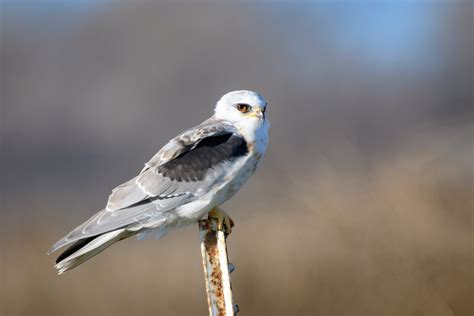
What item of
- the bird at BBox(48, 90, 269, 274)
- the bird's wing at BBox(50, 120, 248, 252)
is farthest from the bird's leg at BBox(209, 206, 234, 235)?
the bird's wing at BBox(50, 120, 248, 252)

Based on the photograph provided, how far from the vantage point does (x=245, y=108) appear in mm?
4754

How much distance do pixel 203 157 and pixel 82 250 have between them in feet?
2.97

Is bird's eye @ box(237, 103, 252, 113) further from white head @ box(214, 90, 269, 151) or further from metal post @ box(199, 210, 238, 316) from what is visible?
metal post @ box(199, 210, 238, 316)

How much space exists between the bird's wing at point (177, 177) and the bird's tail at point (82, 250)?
0.13 metres

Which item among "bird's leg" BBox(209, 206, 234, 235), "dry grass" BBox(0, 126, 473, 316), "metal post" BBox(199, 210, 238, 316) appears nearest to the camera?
"metal post" BBox(199, 210, 238, 316)

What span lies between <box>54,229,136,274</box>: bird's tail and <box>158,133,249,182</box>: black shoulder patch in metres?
0.50

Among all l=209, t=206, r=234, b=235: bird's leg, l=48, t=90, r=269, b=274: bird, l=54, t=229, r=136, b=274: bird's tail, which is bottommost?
l=54, t=229, r=136, b=274: bird's tail

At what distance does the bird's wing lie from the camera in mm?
4383

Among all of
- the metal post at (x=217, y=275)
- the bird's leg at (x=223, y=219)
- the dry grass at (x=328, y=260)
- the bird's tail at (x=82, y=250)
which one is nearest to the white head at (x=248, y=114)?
the bird's leg at (x=223, y=219)

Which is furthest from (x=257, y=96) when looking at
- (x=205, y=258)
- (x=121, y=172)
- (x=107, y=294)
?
(x=121, y=172)

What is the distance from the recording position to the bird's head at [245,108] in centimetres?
469

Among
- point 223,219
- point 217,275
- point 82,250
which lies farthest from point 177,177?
point 217,275

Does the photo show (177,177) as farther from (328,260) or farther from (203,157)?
(328,260)

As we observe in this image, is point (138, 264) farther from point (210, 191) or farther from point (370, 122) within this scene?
point (370, 122)
